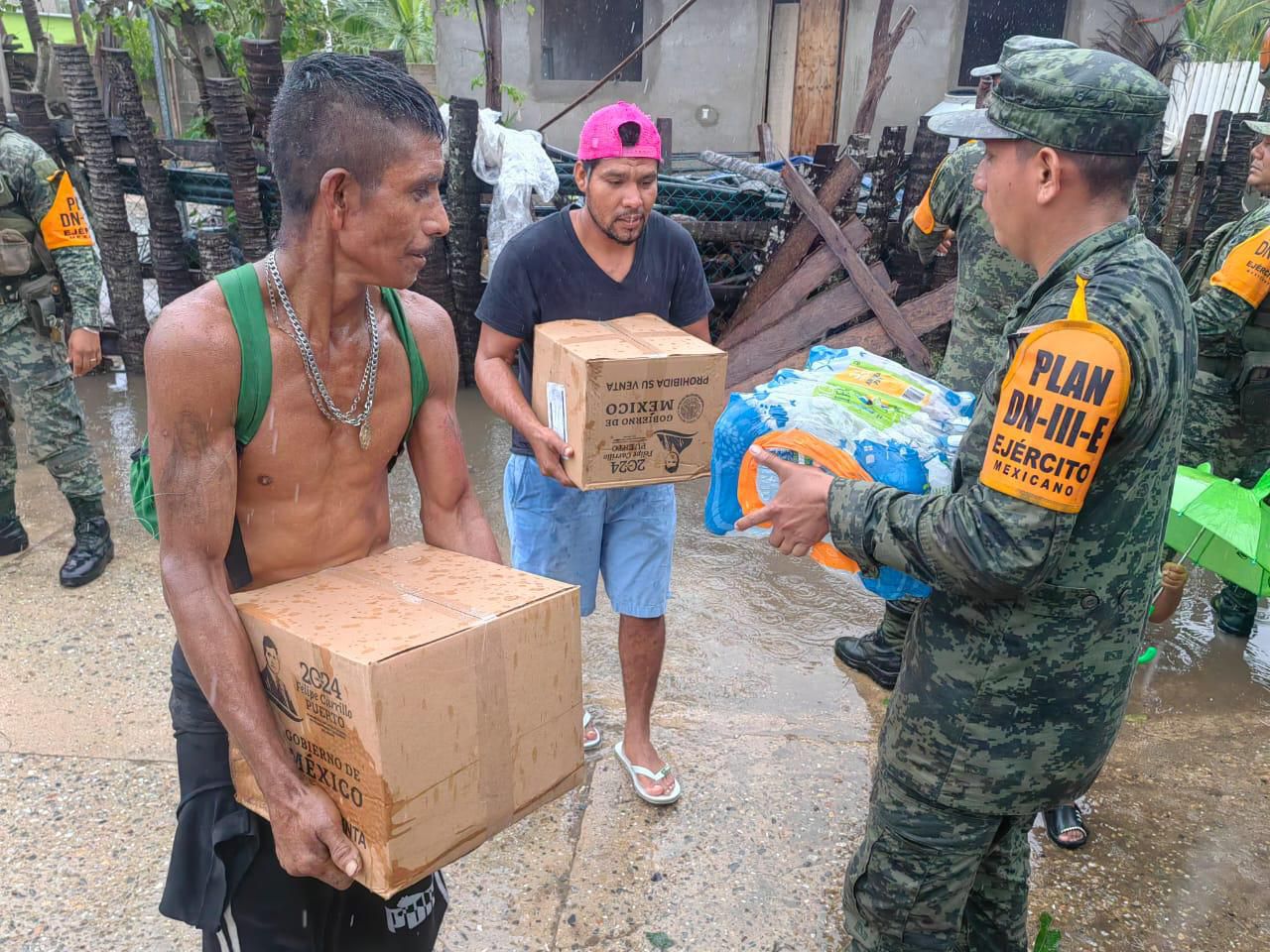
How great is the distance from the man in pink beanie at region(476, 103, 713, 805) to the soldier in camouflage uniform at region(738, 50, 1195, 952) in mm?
1018

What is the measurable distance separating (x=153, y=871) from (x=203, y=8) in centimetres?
636

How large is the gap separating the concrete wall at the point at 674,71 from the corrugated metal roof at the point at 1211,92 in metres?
4.60

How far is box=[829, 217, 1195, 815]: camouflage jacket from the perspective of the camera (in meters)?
1.56

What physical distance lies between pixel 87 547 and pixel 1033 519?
4.23 meters

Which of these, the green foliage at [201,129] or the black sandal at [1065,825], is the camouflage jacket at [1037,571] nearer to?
the black sandal at [1065,825]

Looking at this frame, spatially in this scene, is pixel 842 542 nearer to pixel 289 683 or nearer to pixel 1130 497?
pixel 1130 497

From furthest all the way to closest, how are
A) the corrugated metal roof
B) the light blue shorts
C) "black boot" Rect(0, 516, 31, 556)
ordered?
the corrugated metal roof → "black boot" Rect(0, 516, 31, 556) → the light blue shorts

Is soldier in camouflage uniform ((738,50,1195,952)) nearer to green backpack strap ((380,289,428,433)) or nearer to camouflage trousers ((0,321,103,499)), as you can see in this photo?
green backpack strap ((380,289,428,433))

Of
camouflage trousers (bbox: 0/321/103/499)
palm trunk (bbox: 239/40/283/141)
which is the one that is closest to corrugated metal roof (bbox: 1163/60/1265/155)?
palm trunk (bbox: 239/40/283/141)

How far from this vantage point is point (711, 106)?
11.5m

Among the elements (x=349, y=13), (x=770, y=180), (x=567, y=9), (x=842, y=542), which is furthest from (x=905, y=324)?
(x=349, y=13)

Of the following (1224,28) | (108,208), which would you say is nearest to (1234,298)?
(108,208)

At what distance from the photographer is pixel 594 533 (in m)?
3.05

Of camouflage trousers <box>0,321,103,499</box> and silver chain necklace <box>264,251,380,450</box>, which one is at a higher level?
silver chain necklace <box>264,251,380,450</box>
